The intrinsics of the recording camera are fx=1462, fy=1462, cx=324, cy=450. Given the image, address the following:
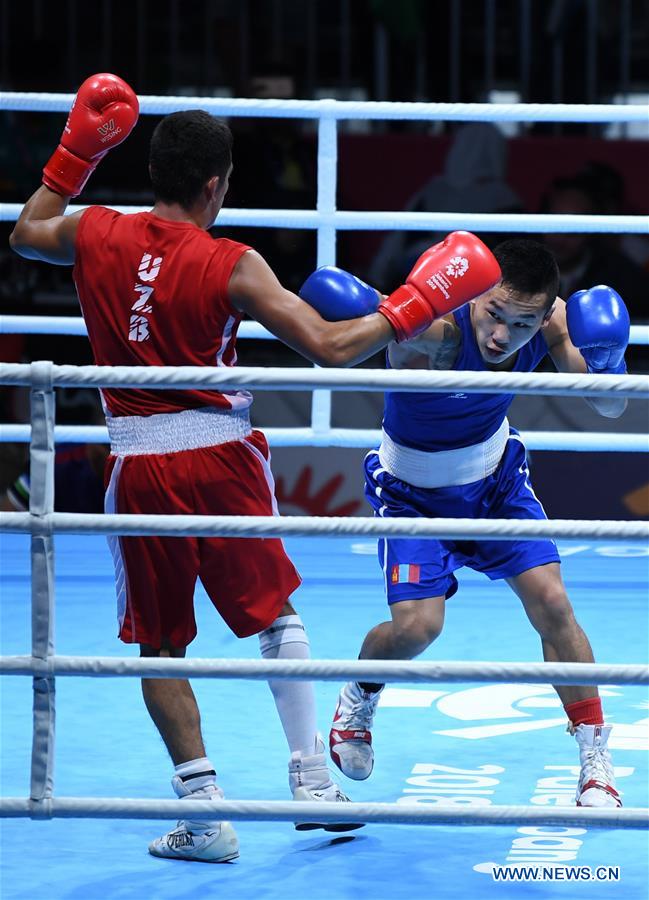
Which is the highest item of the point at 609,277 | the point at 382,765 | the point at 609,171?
the point at 609,171

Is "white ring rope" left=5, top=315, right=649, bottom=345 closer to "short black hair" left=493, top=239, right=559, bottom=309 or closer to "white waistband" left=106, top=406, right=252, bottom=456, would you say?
"short black hair" left=493, top=239, right=559, bottom=309

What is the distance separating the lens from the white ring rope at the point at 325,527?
2016mm

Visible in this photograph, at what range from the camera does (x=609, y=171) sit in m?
6.55

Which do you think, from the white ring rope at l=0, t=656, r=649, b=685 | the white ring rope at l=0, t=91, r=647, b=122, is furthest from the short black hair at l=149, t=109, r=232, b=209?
the white ring rope at l=0, t=91, r=647, b=122

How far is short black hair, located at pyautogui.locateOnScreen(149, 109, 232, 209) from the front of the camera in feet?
8.25

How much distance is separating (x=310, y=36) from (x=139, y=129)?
1.22 metres

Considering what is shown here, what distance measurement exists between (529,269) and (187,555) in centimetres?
85

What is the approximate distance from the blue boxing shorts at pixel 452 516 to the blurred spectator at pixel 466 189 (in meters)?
3.55

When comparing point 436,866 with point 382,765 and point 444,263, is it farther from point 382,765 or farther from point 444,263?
point 444,263

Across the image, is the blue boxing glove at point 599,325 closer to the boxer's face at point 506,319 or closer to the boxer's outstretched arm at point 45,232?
the boxer's face at point 506,319

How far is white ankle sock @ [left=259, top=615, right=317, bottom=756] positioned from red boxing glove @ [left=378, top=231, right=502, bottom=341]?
0.60 metres

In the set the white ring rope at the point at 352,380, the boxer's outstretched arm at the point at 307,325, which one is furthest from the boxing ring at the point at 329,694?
the boxer's outstretched arm at the point at 307,325

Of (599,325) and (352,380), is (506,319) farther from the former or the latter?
(352,380)

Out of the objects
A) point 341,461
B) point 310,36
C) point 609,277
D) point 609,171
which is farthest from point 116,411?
point 310,36
